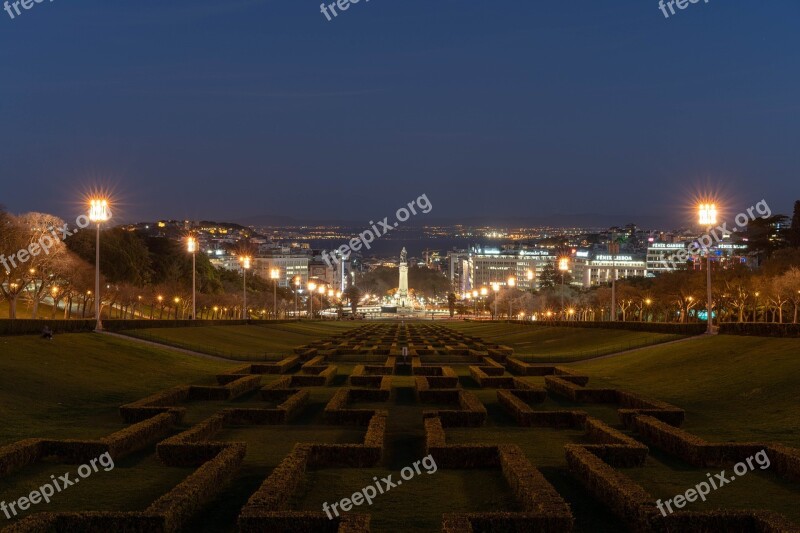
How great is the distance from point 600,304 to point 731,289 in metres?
32.4

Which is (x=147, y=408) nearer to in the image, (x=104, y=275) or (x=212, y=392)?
(x=212, y=392)

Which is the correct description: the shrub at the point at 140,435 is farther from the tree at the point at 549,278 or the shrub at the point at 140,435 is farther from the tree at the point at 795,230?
the tree at the point at 549,278

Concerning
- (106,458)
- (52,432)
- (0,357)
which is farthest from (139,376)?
(106,458)

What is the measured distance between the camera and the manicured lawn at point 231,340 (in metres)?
36.2

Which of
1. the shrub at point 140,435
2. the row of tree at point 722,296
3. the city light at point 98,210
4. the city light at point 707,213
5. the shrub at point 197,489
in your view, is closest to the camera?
the shrub at point 197,489

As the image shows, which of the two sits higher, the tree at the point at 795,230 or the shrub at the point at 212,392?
the tree at the point at 795,230

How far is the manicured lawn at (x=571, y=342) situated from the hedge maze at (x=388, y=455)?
41.6 feet

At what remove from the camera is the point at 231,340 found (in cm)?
4447

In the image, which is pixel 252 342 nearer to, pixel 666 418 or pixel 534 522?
pixel 666 418

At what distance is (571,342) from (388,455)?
3171 cm

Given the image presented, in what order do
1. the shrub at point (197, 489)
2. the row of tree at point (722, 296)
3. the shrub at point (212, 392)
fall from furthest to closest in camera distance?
the row of tree at point (722, 296) < the shrub at point (212, 392) < the shrub at point (197, 489)

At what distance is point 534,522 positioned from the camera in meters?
9.57

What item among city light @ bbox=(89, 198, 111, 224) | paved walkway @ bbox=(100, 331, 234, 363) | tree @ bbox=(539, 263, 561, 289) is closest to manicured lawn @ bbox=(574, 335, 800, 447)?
paved walkway @ bbox=(100, 331, 234, 363)

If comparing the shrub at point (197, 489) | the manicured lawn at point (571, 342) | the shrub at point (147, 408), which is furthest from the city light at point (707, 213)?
the shrub at point (197, 489)
